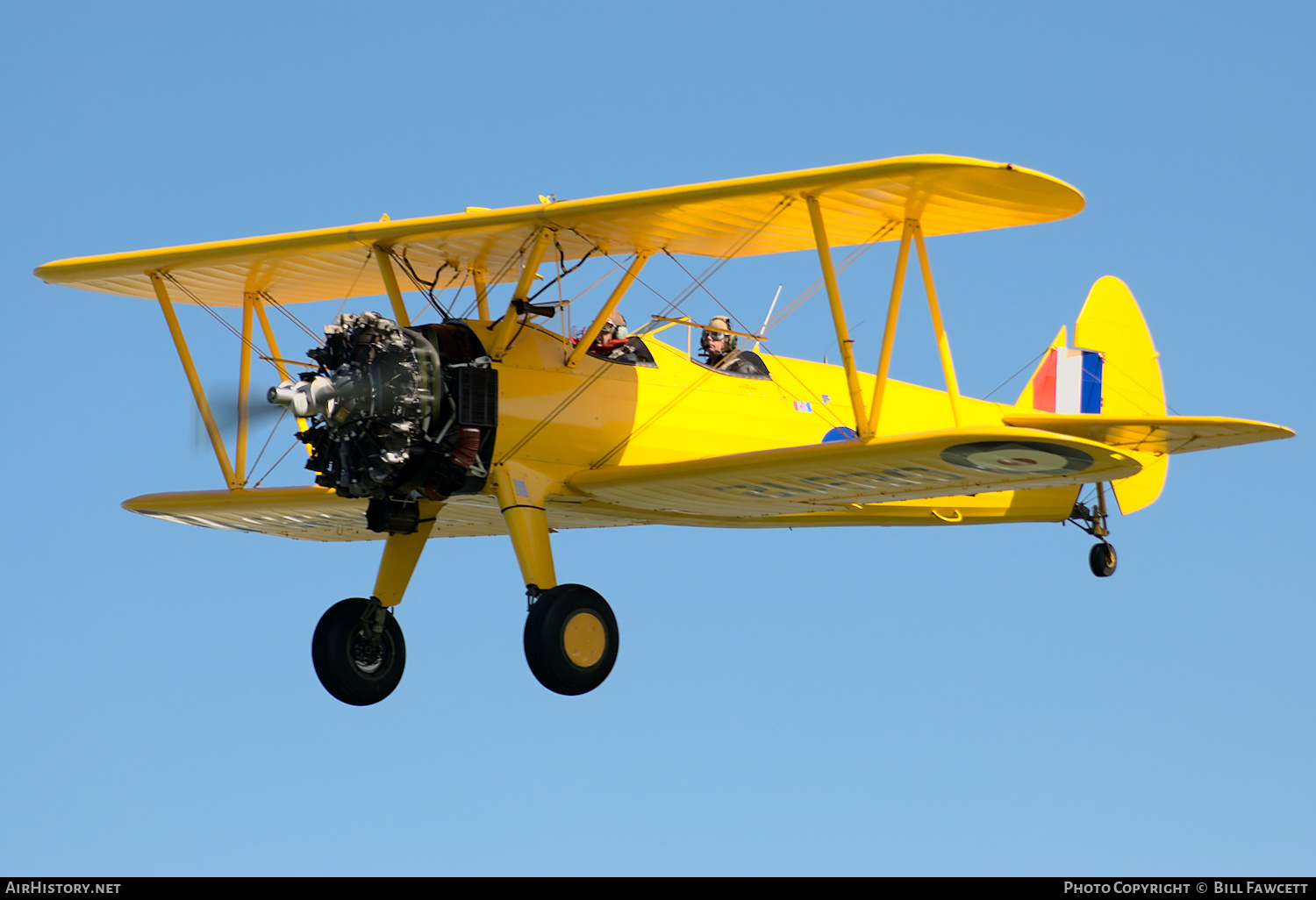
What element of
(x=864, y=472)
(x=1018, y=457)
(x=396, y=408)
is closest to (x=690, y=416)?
(x=864, y=472)

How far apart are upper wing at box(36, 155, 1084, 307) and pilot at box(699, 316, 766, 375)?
1226 mm

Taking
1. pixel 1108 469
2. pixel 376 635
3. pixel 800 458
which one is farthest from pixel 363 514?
pixel 1108 469

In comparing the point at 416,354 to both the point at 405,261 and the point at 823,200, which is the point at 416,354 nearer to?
the point at 405,261

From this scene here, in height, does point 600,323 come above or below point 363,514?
above

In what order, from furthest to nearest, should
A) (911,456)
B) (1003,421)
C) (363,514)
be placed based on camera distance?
(1003,421), (363,514), (911,456)

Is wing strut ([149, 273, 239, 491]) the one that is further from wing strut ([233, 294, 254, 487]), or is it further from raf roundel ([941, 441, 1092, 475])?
raf roundel ([941, 441, 1092, 475])

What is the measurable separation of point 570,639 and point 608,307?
103 inches

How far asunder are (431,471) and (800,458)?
2567 millimetres

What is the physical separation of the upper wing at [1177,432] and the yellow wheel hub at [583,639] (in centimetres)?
399

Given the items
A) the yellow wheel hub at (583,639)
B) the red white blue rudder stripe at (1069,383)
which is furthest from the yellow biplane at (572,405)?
the red white blue rudder stripe at (1069,383)

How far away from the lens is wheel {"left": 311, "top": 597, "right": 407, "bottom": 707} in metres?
13.7

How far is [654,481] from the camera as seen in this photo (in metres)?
13.5

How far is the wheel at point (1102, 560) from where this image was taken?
59.0 ft

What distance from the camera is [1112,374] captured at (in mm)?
18766
